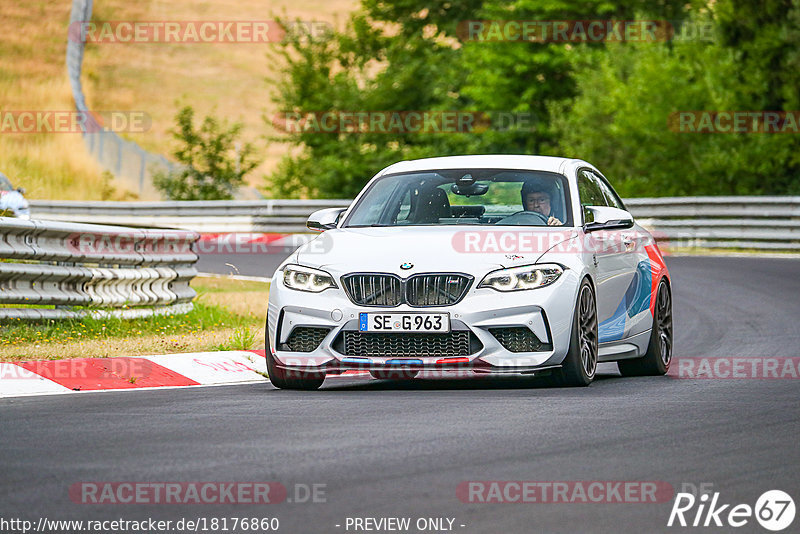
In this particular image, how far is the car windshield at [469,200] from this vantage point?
1067 cm

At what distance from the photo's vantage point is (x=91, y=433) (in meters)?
7.61

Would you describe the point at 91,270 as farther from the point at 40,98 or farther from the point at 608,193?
the point at 40,98

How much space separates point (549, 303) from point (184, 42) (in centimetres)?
7915

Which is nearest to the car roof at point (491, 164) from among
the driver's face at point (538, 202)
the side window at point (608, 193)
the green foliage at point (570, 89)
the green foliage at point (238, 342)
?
the driver's face at point (538, 202)

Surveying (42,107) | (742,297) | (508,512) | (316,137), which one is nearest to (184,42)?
(42,107)

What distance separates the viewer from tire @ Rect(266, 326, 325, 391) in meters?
10.0

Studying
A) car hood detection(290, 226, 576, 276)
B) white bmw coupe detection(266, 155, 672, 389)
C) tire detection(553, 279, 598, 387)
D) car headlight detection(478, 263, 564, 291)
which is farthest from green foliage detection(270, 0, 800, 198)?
car headlight detection(478, 263, 564, 291)

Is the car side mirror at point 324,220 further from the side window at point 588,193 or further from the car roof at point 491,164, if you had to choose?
the side window at point 588,193

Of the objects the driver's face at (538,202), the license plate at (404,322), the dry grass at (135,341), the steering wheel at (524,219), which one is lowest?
the dry grass at (135,341)

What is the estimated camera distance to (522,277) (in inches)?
380

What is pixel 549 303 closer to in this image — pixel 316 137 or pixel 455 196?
pixel 455 196

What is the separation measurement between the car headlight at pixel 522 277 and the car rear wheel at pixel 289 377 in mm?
1348

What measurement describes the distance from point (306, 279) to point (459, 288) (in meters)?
1.03

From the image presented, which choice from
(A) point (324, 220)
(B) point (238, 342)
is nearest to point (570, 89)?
(B) point (238, 342)
